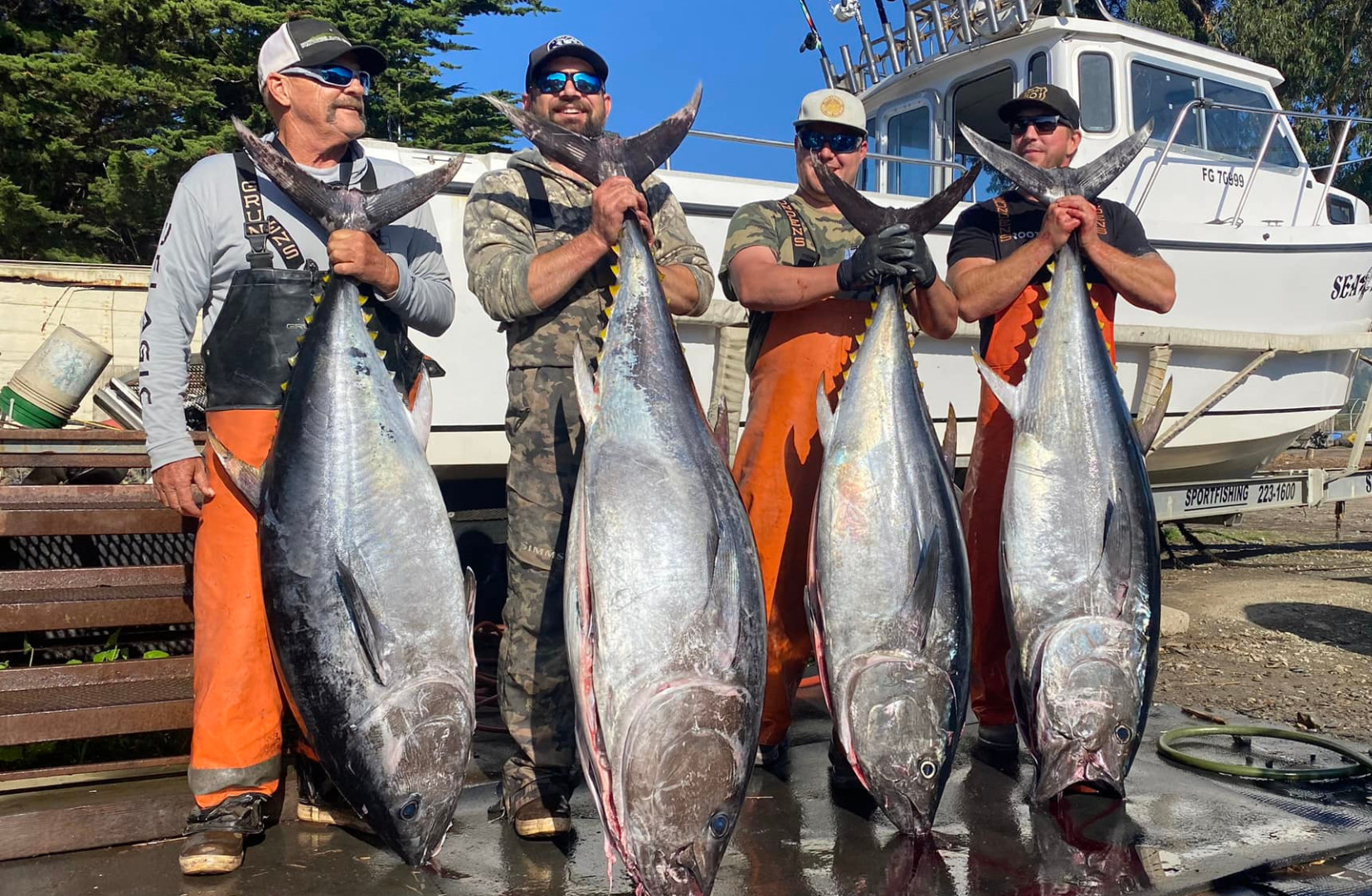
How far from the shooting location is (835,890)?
7.59 feet

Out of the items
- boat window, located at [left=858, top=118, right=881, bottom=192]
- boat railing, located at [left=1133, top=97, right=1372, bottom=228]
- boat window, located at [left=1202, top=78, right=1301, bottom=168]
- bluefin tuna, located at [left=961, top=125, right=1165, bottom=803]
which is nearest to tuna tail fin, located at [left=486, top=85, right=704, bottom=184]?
bluefin tuna, located at [left=961, top=125, right=1165, bottom=803]

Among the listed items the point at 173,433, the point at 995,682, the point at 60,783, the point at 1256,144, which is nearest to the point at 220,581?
the point at 173,433

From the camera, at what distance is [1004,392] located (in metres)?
2.90

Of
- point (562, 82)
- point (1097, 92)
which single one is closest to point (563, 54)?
point (562, 82)

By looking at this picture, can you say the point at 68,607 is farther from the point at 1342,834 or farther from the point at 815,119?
the point at 1342,834

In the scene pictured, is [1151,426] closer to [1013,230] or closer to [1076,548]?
[1076,548]

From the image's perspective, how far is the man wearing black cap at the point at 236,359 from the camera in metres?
2.46

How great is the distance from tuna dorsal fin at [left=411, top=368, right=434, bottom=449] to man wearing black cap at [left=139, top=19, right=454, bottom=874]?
264 mm

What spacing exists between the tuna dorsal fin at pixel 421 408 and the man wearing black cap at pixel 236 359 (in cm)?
26

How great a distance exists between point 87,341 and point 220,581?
2848 millimetres

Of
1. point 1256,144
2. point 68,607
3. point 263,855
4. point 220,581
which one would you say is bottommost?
point 263,855

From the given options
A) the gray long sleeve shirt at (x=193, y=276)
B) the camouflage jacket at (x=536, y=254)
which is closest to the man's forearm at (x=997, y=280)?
the camouflage jacket at (x=536, y=254)

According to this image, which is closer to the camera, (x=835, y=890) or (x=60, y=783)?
(x=835, y=890)

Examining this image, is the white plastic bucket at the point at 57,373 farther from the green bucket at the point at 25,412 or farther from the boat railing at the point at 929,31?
the boat railing at the point at 929,31
